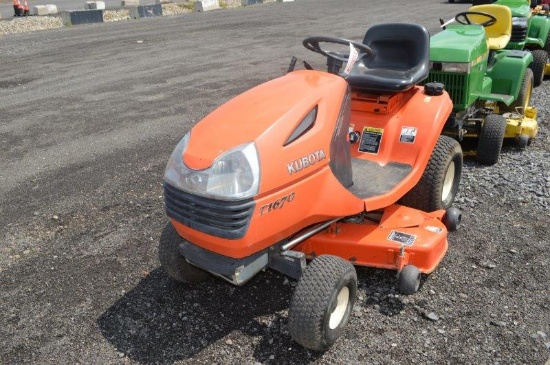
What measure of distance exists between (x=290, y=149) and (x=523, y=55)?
440cm

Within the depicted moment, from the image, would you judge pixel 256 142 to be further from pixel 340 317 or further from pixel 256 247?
pixel 340 317

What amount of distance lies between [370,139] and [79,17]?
1613 cm

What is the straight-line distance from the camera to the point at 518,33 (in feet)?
23.0

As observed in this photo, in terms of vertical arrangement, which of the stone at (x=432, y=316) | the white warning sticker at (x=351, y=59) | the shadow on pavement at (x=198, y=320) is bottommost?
the stone at (x=432, y=316)

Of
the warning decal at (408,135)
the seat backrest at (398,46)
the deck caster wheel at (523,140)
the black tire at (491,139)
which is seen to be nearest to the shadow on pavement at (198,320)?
the warning decal at (408,135)

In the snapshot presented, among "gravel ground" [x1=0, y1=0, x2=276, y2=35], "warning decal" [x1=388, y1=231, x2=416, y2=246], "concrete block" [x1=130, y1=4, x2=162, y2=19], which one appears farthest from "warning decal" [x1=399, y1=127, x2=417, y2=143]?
"concrete block" [x1=130, y1=4, x2=162, y2=19]

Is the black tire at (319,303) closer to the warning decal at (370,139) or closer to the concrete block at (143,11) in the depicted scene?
the warning decal at (370,139)

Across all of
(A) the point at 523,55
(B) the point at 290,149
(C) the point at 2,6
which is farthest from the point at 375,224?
(C) the point at 2,6

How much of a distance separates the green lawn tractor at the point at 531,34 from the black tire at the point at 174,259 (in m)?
5.72

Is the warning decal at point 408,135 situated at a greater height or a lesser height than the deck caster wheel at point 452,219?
greater

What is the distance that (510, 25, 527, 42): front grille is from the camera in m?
6.97

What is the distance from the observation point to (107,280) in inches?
138

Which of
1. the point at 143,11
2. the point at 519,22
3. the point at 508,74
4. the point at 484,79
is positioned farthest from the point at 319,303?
the point at 143,11

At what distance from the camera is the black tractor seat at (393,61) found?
12.2ft
